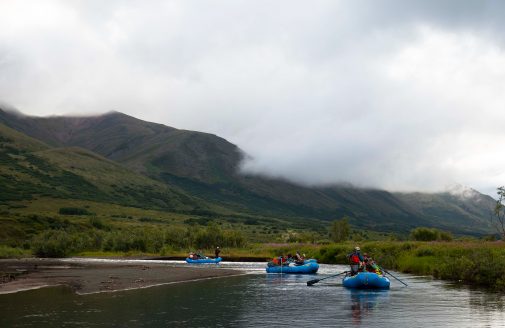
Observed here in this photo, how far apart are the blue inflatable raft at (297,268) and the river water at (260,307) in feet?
53.9

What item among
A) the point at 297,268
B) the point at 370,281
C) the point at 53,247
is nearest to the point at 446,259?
the point at 370,281

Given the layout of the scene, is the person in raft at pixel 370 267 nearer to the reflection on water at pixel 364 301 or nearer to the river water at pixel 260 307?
the river water at pixel 260 307

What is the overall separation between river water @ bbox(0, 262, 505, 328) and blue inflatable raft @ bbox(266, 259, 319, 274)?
→ 1642 cm

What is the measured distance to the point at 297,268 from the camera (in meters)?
65.9

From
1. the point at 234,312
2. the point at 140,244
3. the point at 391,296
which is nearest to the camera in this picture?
the point at 234,312

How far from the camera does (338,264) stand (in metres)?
80.4

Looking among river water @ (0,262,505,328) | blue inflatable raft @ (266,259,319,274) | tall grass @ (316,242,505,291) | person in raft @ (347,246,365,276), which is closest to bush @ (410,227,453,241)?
tall grass @ (316,242,505,291)

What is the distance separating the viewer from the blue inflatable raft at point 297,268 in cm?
6500

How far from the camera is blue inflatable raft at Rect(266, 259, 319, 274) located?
65000 mm

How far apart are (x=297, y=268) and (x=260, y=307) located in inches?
1248

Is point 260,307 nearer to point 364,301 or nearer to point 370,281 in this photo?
point 364,301

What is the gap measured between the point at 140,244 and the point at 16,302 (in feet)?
264

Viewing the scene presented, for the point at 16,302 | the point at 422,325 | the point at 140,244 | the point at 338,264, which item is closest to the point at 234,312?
the point at 422,325

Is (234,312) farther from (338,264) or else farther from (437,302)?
(338,264)
